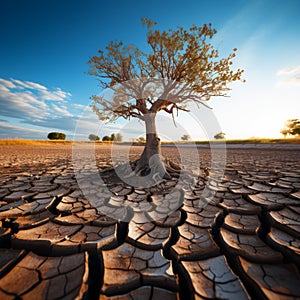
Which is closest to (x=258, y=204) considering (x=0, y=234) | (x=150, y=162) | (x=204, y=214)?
(x=204, y=214)

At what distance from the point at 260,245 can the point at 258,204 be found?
0.84m

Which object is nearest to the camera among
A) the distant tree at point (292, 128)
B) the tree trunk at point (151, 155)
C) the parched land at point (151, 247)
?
the parched land at point (151, 247)

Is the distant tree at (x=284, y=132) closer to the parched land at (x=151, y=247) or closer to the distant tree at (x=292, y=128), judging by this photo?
the distant tree at (x=292, y=128)

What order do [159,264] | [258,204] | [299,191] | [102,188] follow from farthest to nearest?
[102,188] → [299,191] → [258,204] → [159,264]

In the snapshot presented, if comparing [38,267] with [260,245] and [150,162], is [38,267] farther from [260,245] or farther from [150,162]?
[150,162]

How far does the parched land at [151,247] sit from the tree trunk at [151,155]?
1.13 m

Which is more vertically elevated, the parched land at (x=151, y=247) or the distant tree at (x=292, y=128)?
the distant tree at (x=292, y=128)

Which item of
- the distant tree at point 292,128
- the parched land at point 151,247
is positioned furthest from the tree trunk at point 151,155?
the distant tree at point 292,128

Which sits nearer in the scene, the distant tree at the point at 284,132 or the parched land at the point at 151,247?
the parched land at the point at 151,247

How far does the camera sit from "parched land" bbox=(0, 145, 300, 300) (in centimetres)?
82

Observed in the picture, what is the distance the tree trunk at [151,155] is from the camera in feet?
10.6

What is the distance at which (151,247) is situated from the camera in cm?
116

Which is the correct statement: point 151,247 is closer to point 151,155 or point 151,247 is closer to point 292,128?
point 151,155

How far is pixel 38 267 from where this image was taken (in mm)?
941
